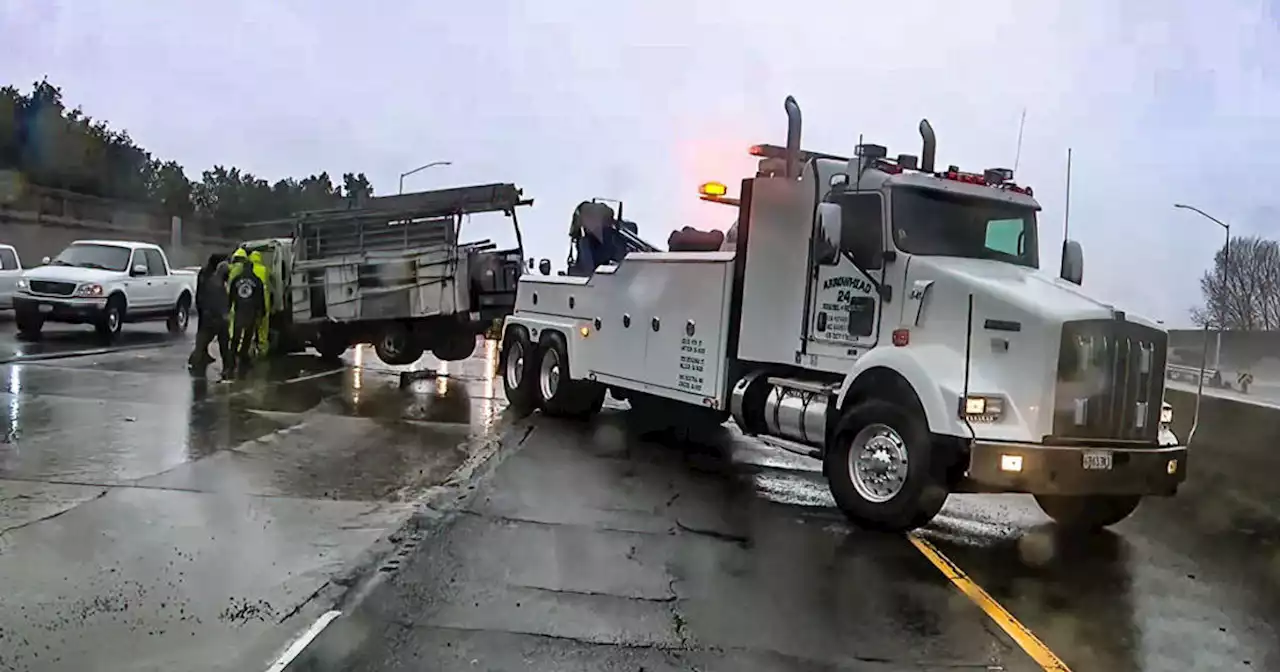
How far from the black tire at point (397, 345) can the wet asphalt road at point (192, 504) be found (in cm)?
346

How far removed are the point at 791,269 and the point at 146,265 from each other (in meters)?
19.0

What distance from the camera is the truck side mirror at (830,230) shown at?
9141 mm

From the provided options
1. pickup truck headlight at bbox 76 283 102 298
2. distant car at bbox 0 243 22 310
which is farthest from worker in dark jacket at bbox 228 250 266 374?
distant car at bbox 0 243 22 310

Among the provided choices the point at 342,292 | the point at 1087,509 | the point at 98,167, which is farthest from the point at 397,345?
the point at 98,167

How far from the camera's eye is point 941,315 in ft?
29.0

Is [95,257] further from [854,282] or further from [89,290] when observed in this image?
[854,282]

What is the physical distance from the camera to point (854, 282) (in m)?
9.74

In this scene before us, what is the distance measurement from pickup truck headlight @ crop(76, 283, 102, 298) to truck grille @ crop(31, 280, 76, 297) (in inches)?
4.3

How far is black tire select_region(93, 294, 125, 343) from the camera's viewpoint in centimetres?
2275

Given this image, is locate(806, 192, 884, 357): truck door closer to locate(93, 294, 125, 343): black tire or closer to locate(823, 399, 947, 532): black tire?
locate(823, 399, 947, 532): black tire

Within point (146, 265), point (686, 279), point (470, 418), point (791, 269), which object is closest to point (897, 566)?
point (791, 269)

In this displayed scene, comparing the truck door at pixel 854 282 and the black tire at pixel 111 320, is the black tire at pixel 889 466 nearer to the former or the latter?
the truck door at pixel 854 282

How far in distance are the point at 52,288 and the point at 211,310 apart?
22.8 feet

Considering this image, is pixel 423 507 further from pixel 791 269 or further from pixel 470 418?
pixel 470 418
